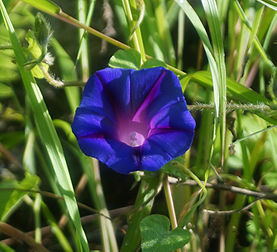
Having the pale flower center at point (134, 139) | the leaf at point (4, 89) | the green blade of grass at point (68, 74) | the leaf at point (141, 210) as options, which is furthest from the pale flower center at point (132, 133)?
the leaf at point (4, 89)

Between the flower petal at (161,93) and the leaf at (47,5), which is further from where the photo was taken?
the leaf at (47,5)

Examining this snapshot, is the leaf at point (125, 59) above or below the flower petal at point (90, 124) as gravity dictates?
above

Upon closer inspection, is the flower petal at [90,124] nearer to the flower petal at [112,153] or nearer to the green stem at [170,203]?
the flower petal at [112,153]

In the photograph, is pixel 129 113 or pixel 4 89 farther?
pixel 4 89

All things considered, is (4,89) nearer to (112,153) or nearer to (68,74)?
(68,74)

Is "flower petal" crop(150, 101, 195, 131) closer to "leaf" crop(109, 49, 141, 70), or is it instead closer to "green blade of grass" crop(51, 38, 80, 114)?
"leaf" crop(109, 49, 141, 70)

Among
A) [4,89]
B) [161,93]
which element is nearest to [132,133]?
[161,93]

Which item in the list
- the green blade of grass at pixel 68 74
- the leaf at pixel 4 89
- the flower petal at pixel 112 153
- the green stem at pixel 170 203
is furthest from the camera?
the leaf at pixel 4 89

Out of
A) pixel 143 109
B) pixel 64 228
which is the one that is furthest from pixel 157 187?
pixel 64 228
